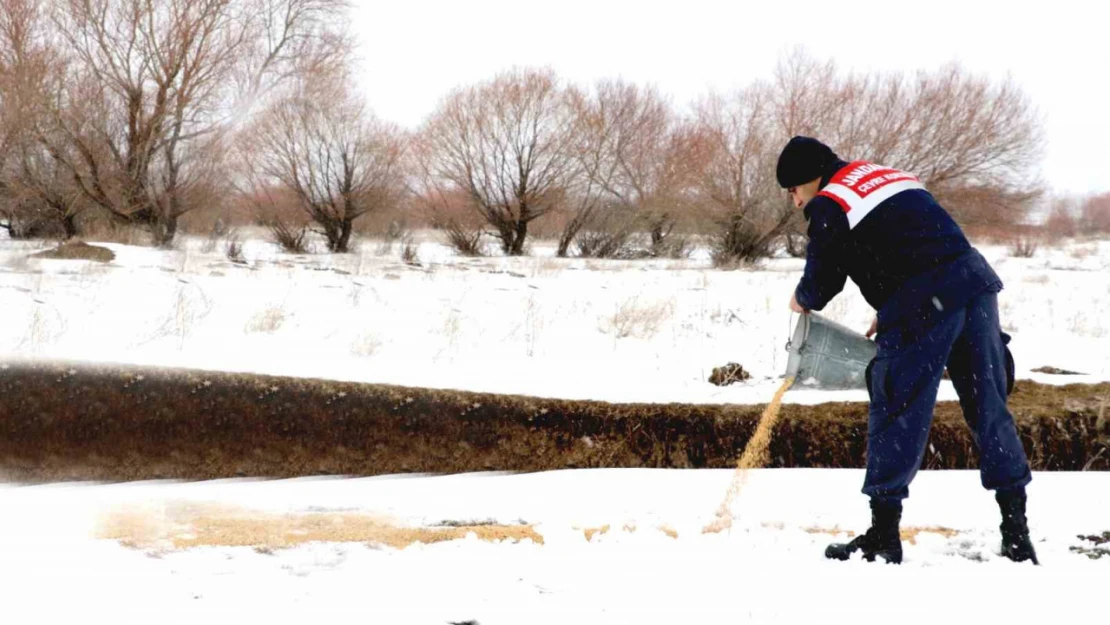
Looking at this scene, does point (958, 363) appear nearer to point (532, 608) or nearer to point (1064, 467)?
point (532, 608)

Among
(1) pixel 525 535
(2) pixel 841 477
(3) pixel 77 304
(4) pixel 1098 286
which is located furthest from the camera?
(4) pixel 1098 286

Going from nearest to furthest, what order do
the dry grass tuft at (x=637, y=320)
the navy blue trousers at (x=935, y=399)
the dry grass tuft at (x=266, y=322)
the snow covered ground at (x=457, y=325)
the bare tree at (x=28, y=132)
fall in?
the navy blue trousers at (x=935, y=399) < the snow covered ground at (x=457, y=325) < the dry grass tuft at (x=266, y=322) < the dry grass tuft at (x=637, y=320) < the bare tree at (x=28, y=132)

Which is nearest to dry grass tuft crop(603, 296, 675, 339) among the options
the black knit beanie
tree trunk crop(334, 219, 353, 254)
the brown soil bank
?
the brown soil bank

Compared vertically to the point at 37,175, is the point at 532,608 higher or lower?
lower

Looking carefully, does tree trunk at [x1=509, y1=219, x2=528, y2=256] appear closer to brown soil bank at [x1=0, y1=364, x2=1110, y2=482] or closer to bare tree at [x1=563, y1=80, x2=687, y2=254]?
bare tree at [x1=563, y1=80, x2=687, y2=254]

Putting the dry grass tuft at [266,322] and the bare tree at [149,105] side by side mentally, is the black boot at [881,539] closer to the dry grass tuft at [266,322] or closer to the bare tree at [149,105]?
the dry grass tuft at [266,322]

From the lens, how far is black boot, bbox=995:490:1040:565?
282 centimetres

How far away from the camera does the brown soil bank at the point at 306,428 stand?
5699 mm

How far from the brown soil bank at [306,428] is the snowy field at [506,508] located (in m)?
0.25

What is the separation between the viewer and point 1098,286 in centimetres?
1295

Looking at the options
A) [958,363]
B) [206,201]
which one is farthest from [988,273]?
[206,201]

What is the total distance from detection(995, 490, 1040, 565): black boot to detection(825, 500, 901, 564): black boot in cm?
38

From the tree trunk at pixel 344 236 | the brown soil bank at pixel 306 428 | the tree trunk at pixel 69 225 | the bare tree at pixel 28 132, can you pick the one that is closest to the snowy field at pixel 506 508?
the brown soil bank at pixel 306 428

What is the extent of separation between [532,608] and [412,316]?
6376 mm
